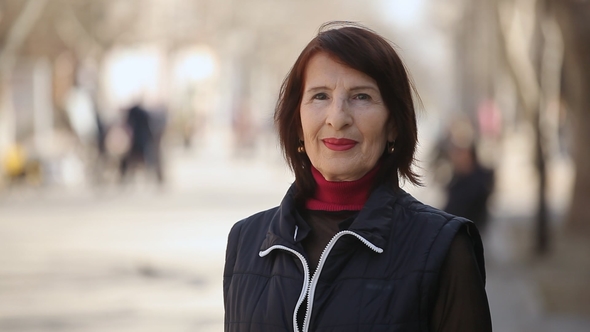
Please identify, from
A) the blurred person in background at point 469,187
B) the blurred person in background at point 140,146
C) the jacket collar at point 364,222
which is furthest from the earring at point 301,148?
the blurred person in background at point 140,146

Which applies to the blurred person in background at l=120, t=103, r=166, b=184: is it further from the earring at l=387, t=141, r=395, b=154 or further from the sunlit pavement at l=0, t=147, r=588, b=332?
the earring at l=387, t=141, r=395, b=154

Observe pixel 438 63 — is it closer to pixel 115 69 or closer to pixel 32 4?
pixel 115 69

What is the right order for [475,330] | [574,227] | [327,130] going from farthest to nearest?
1. [574,227]
2. [327,130]
3. [475,330]

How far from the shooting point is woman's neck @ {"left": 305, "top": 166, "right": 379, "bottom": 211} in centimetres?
300

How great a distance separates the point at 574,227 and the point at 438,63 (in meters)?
121

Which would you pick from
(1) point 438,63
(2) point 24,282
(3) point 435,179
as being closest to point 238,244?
(2) point 24,282

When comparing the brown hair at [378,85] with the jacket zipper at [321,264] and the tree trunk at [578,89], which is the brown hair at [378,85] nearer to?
the jacket zipper at [321,264]

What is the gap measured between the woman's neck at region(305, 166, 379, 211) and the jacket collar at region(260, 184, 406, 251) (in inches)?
2.1

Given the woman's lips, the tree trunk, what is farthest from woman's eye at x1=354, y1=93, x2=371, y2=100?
the tree trunk

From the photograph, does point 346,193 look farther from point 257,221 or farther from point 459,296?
point 459,296

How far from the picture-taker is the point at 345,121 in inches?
117

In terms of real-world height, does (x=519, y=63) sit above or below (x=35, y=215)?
above

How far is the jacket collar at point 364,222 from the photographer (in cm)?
285

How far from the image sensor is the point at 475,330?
2783 mm
